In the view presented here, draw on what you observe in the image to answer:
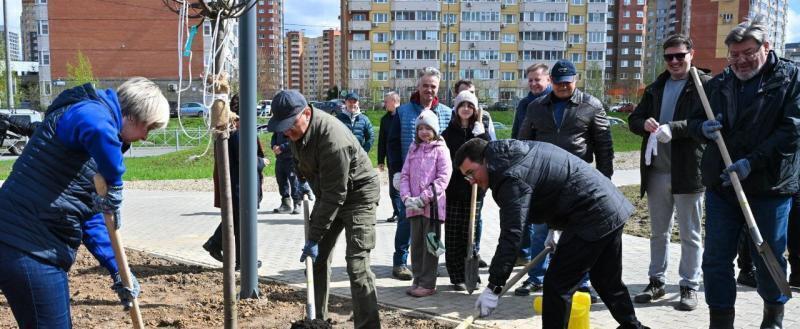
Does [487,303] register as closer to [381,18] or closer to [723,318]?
[723,318]

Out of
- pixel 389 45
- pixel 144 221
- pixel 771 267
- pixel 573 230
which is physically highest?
pixel 389 45

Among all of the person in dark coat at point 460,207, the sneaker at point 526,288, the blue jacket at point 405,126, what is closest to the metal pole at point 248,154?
the blue jacket at point 405,126

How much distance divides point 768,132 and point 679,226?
4.19 ft

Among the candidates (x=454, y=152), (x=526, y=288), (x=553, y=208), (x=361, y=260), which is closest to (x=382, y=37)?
(x=454, y=152)

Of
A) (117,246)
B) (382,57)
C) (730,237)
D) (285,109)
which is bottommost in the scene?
(730,237)

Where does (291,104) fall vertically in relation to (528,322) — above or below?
above

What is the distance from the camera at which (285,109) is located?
384 centimetres

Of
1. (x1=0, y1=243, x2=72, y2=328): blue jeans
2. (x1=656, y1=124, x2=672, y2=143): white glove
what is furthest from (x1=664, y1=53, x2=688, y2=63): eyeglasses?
(x1=0, y1=243, x2=72, y2=328): blue jeans

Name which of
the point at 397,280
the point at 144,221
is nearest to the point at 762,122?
the point at 397,280

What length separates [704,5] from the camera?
257ft

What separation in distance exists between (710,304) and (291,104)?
291 cm

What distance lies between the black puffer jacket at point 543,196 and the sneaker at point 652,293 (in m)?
1.64

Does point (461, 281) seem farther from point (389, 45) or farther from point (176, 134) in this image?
point (389, 45)

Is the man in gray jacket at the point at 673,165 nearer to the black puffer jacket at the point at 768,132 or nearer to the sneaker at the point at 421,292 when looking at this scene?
the black puffer jacket at the point at 768,132
